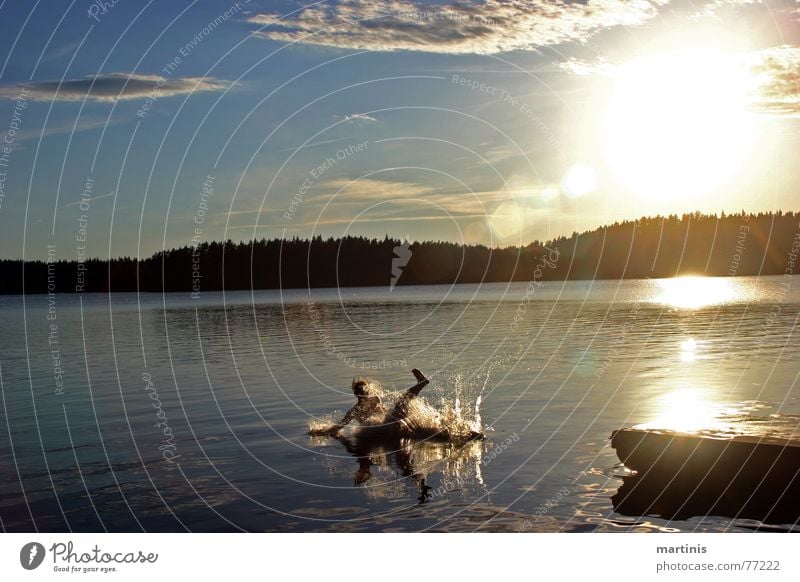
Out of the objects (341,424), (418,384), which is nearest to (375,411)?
(341,424)

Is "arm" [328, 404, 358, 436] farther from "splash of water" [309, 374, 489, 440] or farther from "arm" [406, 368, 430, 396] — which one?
"arm" [406, 368, 430, 396]

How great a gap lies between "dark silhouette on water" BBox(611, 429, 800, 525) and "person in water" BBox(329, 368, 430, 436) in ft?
36.5

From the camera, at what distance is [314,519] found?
22484mm

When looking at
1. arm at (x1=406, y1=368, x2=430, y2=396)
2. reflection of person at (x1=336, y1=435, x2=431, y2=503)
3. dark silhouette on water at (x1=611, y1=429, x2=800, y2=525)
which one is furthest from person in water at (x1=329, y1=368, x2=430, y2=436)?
dark silhouette on water at (x1=611, y1=429, x2=800, y2=525)

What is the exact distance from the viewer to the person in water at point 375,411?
33156mm

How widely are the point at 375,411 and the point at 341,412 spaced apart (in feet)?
14.2

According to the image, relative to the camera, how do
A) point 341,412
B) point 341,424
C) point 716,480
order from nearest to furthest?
point 716,480 < point 341,424 < point 341,412

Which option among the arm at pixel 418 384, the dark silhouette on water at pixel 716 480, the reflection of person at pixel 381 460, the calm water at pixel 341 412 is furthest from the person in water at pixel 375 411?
the dark silhouette on water at pixel 716 480

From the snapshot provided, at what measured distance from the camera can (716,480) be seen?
2164cm

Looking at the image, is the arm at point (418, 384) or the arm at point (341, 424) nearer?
the arm at point (418, 384)

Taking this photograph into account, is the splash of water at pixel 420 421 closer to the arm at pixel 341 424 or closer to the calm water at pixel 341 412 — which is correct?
the arm at pixel 341 424

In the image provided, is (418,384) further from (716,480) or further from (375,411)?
(716,480)

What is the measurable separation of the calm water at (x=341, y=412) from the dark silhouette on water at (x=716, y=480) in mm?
538
